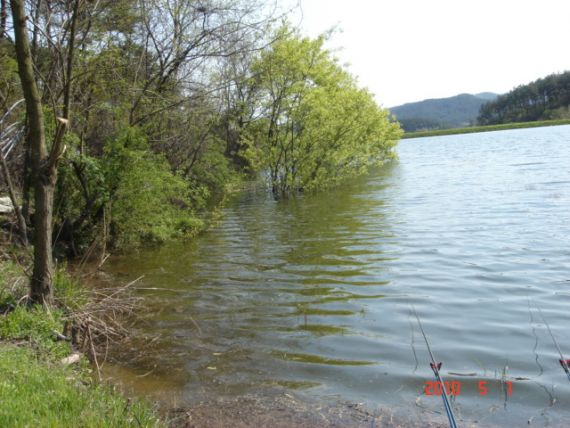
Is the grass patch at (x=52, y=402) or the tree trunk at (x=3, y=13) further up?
the tree trunk at (x=3, y=13)

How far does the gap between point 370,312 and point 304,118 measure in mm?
17425

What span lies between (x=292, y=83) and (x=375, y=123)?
746cm

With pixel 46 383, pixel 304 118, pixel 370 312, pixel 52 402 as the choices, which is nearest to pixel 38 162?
pixel 46 383

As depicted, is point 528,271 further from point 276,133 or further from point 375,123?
point 375,123

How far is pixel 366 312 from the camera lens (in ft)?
25.2

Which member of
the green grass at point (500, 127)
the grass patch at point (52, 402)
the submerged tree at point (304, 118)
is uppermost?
the submerged tree at point (304, 118)

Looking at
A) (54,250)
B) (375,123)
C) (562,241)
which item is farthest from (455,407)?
(375,123)

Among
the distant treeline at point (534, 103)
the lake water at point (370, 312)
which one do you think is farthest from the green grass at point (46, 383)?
the distant treeline at point (534, 103)

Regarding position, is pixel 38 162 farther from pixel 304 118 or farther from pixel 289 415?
pixel 304 118

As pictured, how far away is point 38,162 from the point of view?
19.9 ft

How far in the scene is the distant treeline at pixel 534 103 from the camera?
12462cm

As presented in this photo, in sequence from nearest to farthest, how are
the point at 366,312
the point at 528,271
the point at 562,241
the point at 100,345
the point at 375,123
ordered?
the point at 100,345 < the point at 366,312 < the point at 528,271 < the point at 562,241 < the point at 375,123

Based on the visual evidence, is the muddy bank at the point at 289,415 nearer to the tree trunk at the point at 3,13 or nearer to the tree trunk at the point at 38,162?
the tree trunk at the point at 38,162

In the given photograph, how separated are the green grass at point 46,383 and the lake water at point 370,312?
0.84 m
